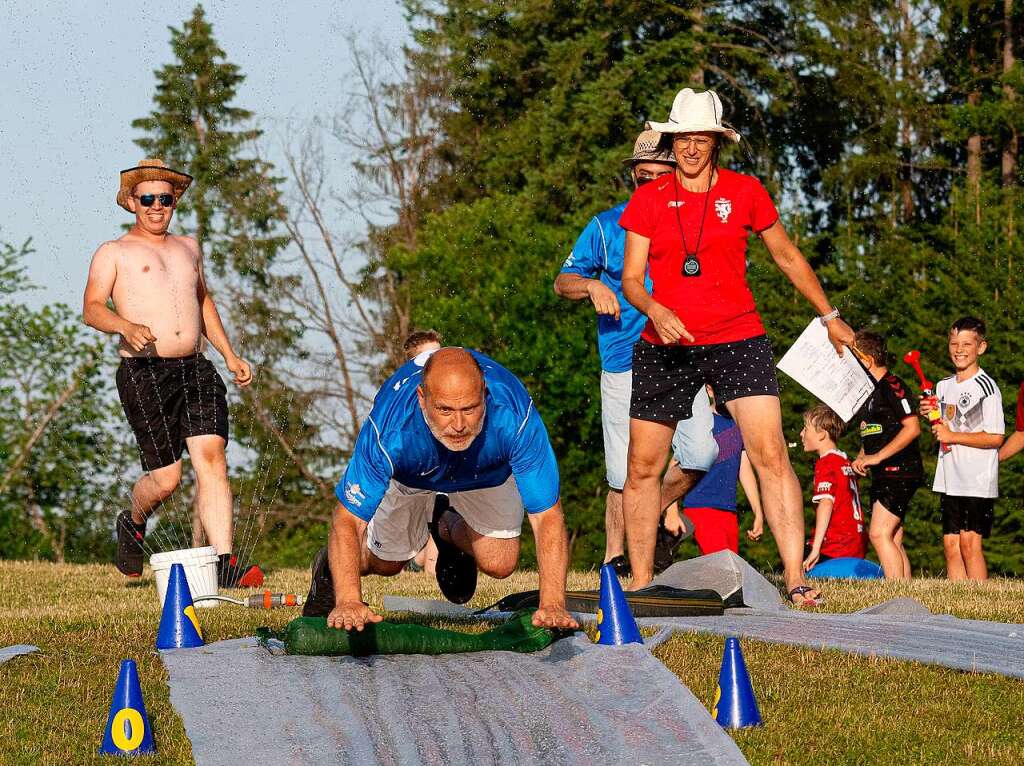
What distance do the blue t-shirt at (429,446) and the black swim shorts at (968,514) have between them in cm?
654

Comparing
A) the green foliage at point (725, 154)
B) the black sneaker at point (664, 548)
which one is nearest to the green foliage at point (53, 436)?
the green foliage at point (725, 154)

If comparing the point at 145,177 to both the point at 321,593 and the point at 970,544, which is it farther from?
the point at 970,544

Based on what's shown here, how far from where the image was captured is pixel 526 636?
580cm

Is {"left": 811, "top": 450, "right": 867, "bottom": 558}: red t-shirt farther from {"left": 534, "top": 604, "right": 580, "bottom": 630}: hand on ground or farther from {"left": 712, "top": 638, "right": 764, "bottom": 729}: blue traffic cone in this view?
{"left": 712, "top": 638, "right": 764, "bottom": 729}: blue traffic cone

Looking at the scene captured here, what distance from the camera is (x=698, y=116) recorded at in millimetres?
7145

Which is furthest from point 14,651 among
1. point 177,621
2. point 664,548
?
point 664,548

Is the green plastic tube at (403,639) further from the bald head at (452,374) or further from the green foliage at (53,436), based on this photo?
the green foliage at (53,436)

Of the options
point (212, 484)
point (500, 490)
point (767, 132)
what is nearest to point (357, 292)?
point (767, 132)

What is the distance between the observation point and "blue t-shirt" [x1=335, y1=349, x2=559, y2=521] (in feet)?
17.1

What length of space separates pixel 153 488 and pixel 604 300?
3221mm

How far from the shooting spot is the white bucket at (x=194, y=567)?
788 cm

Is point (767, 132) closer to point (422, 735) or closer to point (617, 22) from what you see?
point (617, 22)

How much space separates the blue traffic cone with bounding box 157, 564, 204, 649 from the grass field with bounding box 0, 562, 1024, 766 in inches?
4.7

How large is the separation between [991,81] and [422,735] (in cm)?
2507
